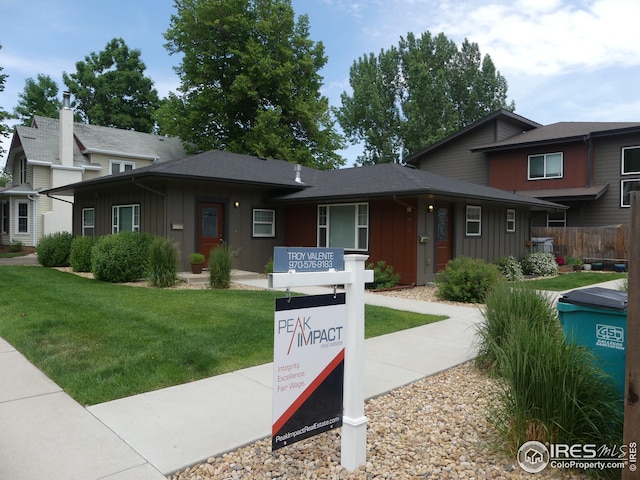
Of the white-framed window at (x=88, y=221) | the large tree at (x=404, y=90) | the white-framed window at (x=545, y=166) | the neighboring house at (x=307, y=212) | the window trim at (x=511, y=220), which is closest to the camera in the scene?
the neighboring house at (x=307, y=212)

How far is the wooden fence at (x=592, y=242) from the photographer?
56.6 ft

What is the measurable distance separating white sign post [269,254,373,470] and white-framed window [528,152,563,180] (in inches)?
830

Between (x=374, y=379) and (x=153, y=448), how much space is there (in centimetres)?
218

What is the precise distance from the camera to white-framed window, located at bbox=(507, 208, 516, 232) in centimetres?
1612

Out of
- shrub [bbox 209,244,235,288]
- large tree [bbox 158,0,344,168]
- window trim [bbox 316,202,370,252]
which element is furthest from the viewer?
large tree [bbox 158,0,344,168]

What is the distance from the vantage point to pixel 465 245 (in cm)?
1383

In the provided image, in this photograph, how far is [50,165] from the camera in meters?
23.1

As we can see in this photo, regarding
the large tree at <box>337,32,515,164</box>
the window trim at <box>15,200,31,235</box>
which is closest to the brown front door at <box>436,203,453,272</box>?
the window trim at <box>15,200,31,235</box>

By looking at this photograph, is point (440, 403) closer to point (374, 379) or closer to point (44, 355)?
point (374, 379)

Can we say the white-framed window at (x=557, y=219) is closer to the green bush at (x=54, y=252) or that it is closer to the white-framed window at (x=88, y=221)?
the white-framed window at (x=88, y=221)

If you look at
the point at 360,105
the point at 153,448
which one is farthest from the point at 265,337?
the point at 360,105

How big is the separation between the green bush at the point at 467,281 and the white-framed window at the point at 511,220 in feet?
23.4

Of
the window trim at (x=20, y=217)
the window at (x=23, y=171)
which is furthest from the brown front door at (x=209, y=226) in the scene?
the window at (x=23, y=171)

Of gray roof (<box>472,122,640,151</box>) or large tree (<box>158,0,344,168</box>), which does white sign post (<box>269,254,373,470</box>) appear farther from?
large tree (<box>158,0,344,168</box>)
